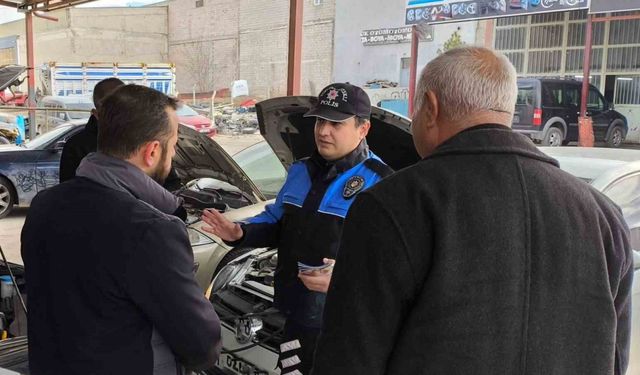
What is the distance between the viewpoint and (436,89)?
110 cm

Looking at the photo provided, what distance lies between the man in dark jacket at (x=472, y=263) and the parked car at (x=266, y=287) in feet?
5.49

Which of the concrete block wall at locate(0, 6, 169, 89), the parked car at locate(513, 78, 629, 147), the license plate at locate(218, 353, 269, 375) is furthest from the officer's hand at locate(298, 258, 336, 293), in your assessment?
the concrete block wall at locate(0, 6, 169, 89)

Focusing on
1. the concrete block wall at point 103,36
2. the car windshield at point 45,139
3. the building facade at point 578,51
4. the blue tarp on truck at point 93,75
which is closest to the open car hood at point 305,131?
the car windshield at point 45,139

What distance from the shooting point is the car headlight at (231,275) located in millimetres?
3297

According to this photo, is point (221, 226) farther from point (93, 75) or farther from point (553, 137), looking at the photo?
point (93, 75)

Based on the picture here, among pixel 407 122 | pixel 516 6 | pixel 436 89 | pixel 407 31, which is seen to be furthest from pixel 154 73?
pixel 436 89

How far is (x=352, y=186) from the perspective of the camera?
212cm

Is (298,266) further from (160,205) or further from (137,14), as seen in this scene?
(137,14)

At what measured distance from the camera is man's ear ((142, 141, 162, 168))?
1.47 metres

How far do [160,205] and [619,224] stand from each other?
3.68 ft

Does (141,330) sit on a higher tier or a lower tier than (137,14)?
lower

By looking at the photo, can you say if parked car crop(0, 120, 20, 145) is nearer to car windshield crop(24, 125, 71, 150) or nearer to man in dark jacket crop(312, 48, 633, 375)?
car windshield crop(24, 125, 71, 150)

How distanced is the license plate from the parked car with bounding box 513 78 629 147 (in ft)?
36.2

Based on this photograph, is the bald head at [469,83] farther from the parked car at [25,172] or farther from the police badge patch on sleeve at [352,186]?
the parked car at [25,172]
